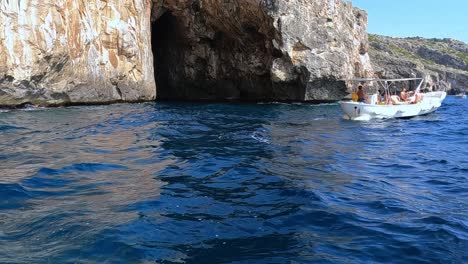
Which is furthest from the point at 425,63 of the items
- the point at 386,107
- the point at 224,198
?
the point at 224,198

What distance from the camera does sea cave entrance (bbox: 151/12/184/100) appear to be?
124 feet

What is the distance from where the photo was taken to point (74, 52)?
2330cm

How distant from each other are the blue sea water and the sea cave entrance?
23.6 meters

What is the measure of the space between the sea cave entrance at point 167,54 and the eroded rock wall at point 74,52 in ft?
25.3

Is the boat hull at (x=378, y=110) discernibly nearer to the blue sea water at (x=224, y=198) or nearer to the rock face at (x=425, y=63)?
the blue sea water at (x=224, y=198)

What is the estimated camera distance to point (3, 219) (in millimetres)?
6281

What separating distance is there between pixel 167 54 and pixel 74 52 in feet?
54.7

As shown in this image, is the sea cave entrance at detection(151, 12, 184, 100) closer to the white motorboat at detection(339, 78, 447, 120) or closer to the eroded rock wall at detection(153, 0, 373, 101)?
the eroded rock wall at detection(153, 0, 373, 101)

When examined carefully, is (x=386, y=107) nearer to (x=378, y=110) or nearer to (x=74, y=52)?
(x=378, y=110)

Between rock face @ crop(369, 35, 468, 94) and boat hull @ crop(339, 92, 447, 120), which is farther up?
rock face @ crop(369, 35, 468, 94)

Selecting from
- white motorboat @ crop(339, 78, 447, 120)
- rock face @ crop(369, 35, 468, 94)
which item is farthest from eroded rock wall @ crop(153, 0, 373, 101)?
rock face @ crop(369, 35, 468, 94)

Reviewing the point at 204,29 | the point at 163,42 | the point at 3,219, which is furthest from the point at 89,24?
the point at 3,219

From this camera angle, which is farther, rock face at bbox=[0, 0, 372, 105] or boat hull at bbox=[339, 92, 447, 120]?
boat hull at bbox=[339, 92, 447, 120]

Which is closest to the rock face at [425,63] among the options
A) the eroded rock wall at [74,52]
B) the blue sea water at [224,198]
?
the eroded rock wall at [74,52]
